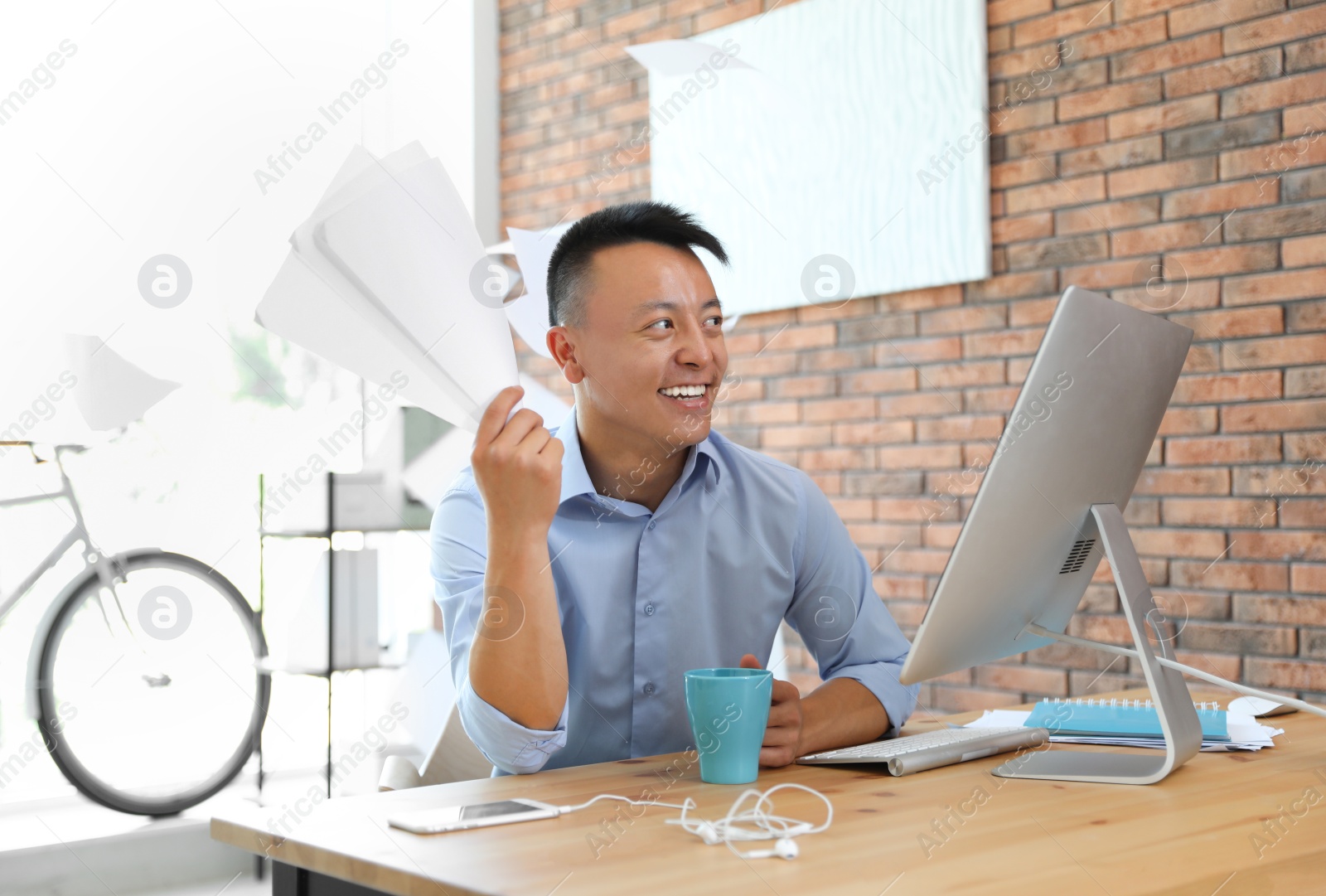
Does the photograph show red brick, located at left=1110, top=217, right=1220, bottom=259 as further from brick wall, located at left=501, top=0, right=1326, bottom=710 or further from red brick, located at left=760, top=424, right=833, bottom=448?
red brick, located at left=760, top=424, right=833, bottom=448

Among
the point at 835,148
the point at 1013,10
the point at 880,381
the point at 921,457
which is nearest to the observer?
the point at 1013,10

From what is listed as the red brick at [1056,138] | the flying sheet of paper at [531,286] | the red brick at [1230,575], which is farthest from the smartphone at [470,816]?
the red brick at [1056,138]

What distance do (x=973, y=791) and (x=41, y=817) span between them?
10.1 ft

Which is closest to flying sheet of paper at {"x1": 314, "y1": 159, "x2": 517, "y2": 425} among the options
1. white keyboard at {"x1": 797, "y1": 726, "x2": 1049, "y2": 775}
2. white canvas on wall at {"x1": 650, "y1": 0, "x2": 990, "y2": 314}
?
white keyboard at {"x1": 797, "y1": 726, "x2": 1049, "y2": 775}

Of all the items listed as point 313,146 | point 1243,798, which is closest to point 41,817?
point 313,146

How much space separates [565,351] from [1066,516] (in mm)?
853

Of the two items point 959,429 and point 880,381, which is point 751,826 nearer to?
point 959,429

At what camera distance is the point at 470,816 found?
1.00 metres

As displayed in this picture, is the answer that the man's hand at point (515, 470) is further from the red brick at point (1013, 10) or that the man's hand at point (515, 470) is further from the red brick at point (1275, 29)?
the red brick at point (1013, 10)

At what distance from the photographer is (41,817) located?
3.28 meters

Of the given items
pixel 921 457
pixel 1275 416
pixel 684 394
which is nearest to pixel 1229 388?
pixel 1275 416

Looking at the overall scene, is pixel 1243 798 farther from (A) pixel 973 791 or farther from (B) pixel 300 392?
(B) pixel 300 392

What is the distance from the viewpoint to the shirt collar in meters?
1.61

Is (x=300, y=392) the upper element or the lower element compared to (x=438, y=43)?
lower
